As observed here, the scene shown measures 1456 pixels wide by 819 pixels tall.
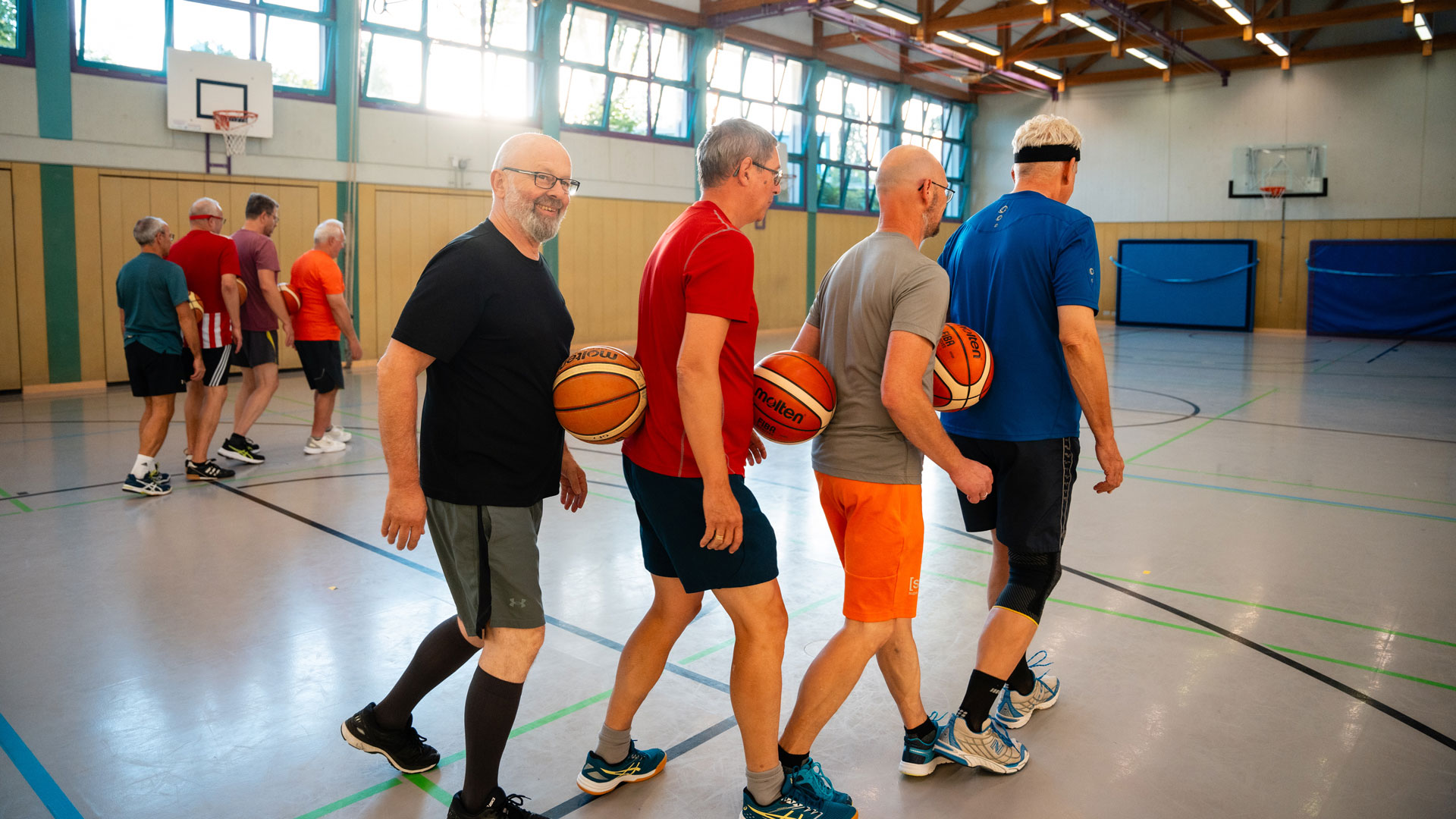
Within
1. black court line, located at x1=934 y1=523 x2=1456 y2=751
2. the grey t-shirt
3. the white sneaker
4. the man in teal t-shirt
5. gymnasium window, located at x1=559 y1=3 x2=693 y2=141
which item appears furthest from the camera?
gymnasium window, located at x1=559 y1=3 x2=693 y2=141

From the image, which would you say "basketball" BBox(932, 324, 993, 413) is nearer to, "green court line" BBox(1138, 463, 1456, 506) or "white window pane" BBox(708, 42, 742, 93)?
"green court line" BBox(1138, 463, 1456, 506)

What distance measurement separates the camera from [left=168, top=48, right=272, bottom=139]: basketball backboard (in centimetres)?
1133

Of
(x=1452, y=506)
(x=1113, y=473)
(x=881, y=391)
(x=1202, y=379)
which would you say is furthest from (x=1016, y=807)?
(x=1202, y=379)

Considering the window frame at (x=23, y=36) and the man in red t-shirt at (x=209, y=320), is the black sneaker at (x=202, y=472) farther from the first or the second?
the window frame at (x=23, y=36)

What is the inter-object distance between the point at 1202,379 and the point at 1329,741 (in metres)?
10.4

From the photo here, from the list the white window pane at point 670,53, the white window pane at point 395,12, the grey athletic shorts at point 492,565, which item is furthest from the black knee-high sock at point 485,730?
the white window pane at point 670,53

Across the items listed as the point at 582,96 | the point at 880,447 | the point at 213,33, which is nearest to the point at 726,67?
the point at 582,96

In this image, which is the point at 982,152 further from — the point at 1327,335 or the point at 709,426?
the point at 709,426

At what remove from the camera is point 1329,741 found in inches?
113

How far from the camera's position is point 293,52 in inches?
496

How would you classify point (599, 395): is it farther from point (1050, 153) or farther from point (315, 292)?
point (315, 292)

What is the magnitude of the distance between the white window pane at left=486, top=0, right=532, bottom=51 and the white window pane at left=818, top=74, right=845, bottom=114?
7.37m

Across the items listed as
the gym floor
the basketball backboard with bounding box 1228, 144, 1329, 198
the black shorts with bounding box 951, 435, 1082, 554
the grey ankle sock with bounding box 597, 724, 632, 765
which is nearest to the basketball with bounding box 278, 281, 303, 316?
the gym floor

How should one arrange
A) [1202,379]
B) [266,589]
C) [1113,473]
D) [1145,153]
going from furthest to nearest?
[1145,153]
[1202,379]
[266,589]
[1113,473]
